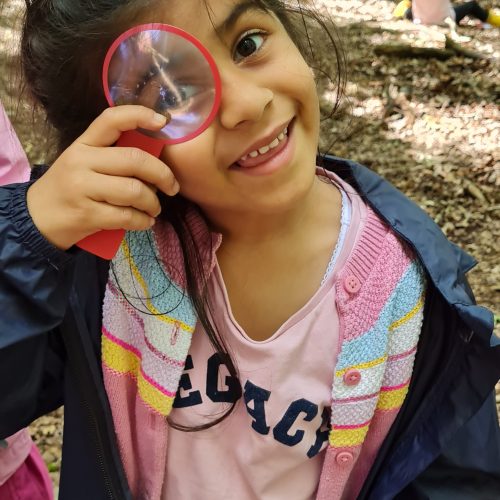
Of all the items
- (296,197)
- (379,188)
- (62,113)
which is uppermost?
(62,113)

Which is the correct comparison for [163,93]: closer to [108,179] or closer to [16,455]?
[108,179]

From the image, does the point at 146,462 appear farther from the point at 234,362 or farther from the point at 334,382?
the point at 334,382

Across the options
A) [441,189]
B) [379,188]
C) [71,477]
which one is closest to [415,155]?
[441,189]

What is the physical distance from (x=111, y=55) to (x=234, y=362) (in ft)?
2.00

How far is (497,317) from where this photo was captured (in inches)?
119

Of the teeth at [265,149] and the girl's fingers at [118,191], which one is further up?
the girl's fingers at [118,191]

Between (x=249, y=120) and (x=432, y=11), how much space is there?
4236 millimetres

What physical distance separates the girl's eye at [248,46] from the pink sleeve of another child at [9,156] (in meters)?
0.63

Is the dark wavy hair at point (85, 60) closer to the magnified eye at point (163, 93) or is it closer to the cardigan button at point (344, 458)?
the magnified eye at point (163, 93)

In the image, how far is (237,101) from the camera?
101cm

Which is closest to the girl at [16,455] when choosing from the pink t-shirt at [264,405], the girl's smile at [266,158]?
the pink t-shirt at [264,405]

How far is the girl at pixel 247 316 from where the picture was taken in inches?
41.8

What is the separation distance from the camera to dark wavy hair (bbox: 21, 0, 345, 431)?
104cm

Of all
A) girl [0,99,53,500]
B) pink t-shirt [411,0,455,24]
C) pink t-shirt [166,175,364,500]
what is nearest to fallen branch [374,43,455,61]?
pink t-shirt [411,0,455,24]
